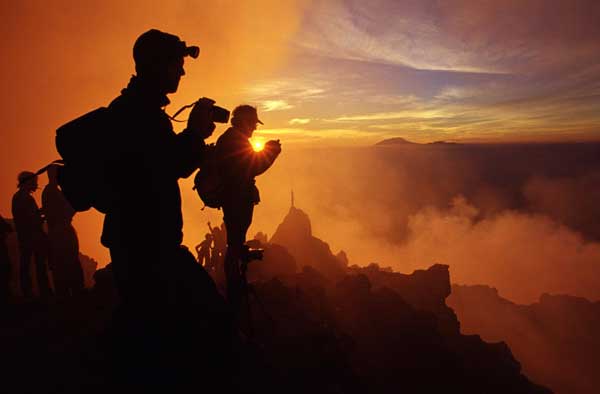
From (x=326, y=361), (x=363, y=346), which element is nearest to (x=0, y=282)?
(x=326, y=361)

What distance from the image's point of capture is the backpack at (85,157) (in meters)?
2.52

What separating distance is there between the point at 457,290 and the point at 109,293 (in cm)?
8398

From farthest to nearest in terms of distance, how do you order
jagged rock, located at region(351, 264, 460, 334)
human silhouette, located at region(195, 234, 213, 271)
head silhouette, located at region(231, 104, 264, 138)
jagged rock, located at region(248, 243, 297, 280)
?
jagged rock, located at region(248, 243, 297, 280)
jagged rock, located at region(351, 264, 460, 334)
human silhouette, located at region(195, 234, 213, 271)
head silhouette, located at region(231, 104, 264, 138)

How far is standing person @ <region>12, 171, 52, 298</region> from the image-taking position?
11055 millimetres

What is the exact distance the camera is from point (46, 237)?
11828 mm

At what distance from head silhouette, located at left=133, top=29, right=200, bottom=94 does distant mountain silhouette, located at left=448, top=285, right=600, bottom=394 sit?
A: 277 feet

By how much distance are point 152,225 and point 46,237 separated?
39.4ft

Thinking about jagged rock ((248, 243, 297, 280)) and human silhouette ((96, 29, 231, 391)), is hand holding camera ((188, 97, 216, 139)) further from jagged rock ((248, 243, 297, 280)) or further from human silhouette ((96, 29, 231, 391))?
jagged rock ((248, 243, 297, 280))

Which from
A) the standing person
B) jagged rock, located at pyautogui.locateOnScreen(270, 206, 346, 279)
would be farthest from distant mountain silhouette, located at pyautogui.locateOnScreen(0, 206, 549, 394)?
jagged rock, located at pyautogui.locateOnScreen(270, 206, 346, 279)

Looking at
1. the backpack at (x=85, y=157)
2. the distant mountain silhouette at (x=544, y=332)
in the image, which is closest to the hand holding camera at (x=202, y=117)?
the backpack at (x=85, y=157)

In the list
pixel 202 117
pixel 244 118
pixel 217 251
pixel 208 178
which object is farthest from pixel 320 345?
pixel 217 251

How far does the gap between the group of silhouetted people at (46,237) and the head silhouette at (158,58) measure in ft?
32.6

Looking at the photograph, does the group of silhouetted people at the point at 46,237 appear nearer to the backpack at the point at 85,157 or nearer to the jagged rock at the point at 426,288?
the backpack at the point at 85,157

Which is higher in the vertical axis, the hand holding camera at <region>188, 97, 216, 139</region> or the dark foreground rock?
the hand holding camera at <region>188, 97, 216, 139</region>
